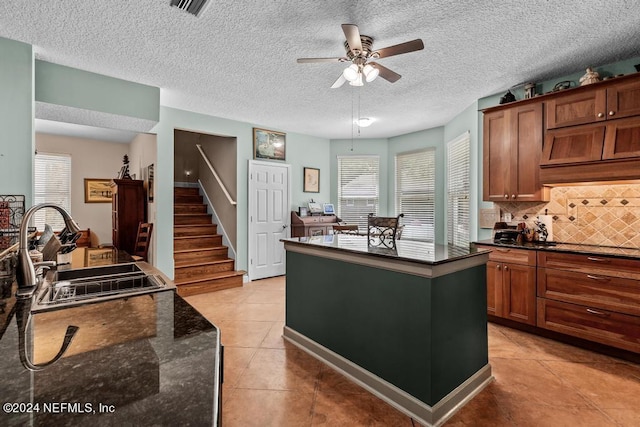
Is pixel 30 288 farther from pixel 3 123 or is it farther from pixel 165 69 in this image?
pixel 165 69

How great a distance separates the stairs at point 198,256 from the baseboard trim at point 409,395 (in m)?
2.75

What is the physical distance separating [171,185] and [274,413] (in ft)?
12.3

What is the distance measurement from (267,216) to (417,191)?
2937 millimetres

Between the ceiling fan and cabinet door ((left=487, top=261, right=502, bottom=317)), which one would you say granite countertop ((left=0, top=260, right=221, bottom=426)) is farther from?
cabinet door ((left=487, top=261, right=502, bottom=317))

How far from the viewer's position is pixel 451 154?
17.0ft

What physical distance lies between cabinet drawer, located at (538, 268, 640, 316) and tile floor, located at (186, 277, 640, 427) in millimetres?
468

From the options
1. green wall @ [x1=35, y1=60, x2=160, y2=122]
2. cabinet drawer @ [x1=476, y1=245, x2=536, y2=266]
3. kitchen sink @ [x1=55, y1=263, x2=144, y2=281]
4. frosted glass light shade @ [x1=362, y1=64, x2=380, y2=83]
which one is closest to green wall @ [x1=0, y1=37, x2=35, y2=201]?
green wall @ [x1=35, y1=60, x2=160, y2=122]

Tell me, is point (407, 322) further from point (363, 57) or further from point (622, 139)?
point (622, 139)

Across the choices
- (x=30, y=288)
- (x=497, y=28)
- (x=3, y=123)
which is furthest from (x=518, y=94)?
(x=3, y=123)

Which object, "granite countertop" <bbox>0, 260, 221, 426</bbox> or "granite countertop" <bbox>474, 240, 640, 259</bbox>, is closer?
"granite countertop" <bbox>0, 260, 221, 426</bbox>

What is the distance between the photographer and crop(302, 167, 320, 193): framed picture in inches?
249

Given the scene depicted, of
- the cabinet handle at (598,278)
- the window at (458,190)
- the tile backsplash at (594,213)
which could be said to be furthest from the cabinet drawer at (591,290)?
the window at (458,190)

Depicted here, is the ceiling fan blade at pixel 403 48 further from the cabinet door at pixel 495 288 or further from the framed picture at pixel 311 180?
the framed picture at pixel 311 180

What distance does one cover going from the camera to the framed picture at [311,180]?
6328mm
